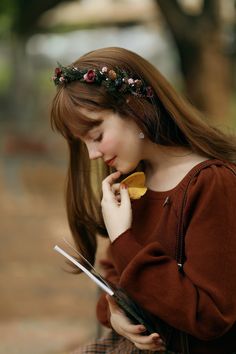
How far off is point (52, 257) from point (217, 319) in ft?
19.7

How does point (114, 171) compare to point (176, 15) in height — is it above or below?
below

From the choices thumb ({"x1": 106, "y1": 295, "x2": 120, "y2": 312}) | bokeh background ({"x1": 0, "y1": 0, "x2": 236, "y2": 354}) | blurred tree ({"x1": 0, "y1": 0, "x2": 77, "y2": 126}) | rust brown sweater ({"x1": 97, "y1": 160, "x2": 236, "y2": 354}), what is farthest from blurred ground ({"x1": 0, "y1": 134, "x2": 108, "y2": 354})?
rust brown sweater ({"x1": 97, "y1": 160, "x2": 236, "y2": 354})

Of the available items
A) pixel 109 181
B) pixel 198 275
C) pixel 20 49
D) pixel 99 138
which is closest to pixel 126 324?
pixel 198 275

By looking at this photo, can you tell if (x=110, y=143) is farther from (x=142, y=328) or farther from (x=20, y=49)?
(x=20, y=49)

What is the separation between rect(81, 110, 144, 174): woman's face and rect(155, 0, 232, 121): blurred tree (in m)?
4.86

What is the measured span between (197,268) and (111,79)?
21.9 inches

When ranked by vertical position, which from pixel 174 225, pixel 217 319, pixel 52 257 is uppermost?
pixel 174 225

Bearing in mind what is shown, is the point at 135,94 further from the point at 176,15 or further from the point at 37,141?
the point at 37,141

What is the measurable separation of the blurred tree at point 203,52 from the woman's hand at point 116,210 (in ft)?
15.9

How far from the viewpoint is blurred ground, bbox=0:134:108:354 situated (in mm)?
5316

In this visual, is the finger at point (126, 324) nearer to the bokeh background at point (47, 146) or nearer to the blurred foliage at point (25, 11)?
the bokeh background at point (47, 146)

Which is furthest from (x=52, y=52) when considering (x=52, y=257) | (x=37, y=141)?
(x=52, y=257)

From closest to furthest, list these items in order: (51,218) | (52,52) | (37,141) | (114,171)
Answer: (114,171)
(51,218)
(37,141)
(52,52)

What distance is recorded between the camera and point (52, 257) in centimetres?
775
